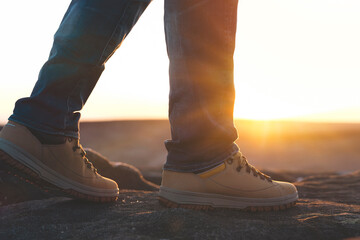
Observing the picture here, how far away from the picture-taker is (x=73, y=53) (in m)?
1.18

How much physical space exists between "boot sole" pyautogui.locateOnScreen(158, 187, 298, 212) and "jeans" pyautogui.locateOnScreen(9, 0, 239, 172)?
0.10 metres

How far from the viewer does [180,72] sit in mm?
1222

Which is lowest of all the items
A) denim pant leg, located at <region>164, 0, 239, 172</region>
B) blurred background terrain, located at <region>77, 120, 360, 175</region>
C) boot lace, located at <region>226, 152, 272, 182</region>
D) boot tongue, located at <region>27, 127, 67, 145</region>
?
blurred background terrain, located at <region>77, 120, 360, 175</region>

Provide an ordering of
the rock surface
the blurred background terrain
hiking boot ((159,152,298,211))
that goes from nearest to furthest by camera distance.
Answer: the rock surface → hiking boot ((159,152,298,211)) → the blurred background terrain

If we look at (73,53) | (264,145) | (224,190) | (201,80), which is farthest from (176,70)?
(264,145)

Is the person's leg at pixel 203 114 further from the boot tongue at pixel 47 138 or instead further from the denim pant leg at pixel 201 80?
the boot tongue at pixel 47 138

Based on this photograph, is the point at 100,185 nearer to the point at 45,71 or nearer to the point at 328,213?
the point at 45,71

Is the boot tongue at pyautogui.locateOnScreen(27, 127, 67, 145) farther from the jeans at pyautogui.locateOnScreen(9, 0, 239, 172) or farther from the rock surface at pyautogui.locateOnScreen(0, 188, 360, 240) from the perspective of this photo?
the rock surface at pyautogui.locateOnScreen(0, 188, 360, 240)

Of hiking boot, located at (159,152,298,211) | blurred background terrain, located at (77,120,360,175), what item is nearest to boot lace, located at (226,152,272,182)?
hiking boot, located at (159,152,298,211)

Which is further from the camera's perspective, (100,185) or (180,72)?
(100,185)

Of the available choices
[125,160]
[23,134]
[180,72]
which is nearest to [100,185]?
[23,134]

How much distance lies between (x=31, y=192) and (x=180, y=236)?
1196mm

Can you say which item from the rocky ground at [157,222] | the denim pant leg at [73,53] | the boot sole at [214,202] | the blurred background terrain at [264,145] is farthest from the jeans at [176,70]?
the blurred background terrain at [264,145]

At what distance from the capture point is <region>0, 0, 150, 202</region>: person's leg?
1160 mm
